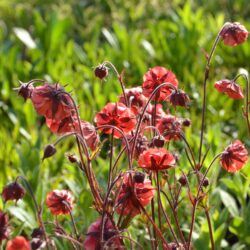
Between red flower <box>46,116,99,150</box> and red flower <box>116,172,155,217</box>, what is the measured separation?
0.12 metres

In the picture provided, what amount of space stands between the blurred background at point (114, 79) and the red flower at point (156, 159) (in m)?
0.72

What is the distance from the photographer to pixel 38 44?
4363mm

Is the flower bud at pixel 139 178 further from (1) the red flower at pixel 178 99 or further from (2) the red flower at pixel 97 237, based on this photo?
(1) the red flower at pixel 178 99

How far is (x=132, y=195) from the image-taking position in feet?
5.24

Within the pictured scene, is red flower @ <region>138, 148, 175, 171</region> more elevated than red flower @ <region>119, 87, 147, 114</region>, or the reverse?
red flower @ <region>119, 87, 147, 114</region>

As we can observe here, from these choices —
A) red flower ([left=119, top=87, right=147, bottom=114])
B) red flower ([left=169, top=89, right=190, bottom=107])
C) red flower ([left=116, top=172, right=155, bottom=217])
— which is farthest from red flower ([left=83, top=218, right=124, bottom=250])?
red flower ([left=119, top=87, right=147, bottom=114])

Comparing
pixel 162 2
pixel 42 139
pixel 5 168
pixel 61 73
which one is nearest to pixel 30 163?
pixel 5 168

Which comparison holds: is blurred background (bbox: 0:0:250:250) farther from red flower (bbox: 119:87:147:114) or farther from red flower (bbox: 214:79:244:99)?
red flower (bbox: 214:79:244:99)

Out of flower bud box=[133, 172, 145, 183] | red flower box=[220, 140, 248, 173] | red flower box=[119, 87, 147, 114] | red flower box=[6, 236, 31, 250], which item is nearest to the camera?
red flower box=[6, 236, 31, 250]

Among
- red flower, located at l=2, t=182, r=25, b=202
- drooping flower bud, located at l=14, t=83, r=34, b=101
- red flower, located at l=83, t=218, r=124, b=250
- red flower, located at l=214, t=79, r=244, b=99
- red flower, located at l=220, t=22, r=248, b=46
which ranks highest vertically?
drooping flower bud, located at l=14, t=83, r=34, b=101

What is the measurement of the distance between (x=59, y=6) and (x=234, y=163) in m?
4.25

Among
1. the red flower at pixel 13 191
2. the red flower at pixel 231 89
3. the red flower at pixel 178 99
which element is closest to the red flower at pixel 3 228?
the red flower at pixel 13 191

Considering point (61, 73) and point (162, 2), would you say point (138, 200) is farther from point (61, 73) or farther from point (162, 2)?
point (162, 2)

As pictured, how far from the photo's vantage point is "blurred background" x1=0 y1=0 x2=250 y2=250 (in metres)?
2.55
